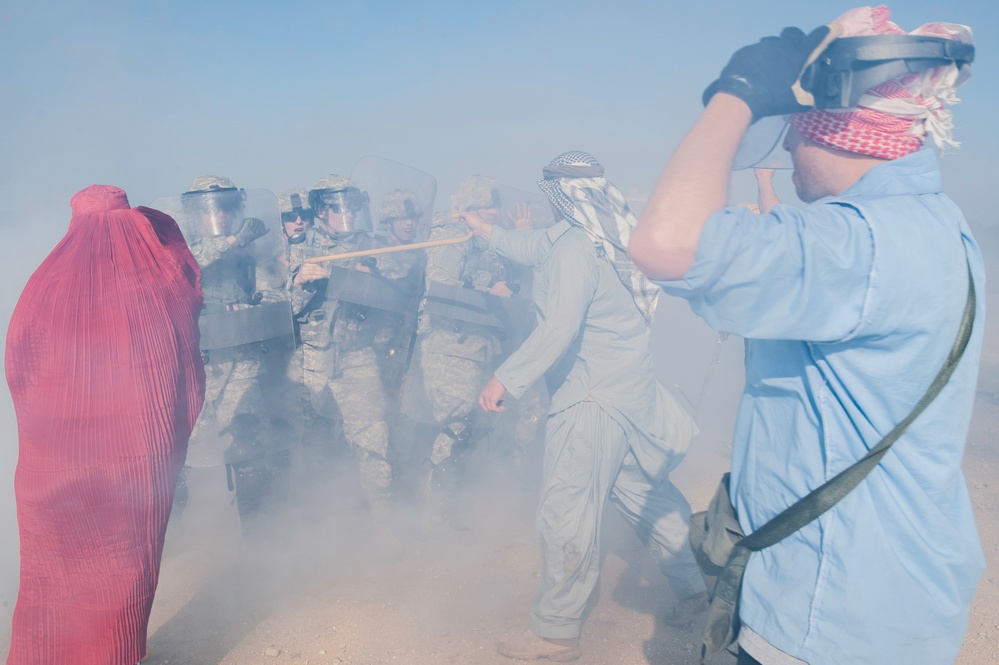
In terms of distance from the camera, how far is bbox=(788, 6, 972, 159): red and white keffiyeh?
3.99 feet

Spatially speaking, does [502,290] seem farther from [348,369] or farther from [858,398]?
[858,398]

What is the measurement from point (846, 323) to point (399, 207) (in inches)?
197

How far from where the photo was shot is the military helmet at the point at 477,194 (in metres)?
6.23

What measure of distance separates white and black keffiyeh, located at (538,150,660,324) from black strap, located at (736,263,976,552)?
235 cm

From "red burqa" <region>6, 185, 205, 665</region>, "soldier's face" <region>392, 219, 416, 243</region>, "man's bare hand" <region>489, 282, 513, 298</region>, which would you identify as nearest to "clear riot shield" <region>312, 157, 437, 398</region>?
"soldier's face" <region>392, 219, 416, 243</region>

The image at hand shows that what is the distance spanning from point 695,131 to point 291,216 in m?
5.09

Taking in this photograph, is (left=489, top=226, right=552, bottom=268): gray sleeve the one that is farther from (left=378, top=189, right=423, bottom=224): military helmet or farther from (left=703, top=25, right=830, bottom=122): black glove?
(left=703, top=25, right=830, bottom=122): black glove

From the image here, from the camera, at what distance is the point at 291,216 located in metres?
5.62

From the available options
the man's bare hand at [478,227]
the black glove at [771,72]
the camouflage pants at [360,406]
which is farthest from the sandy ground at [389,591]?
the black glove at [771,72]

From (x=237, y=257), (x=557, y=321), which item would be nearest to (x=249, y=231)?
(x=237, y=257)

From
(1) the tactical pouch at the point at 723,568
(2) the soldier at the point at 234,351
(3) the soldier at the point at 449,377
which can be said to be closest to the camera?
(1) the tactical pouch at the point at 723,568

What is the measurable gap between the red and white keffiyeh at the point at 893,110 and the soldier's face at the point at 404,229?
4.70 m

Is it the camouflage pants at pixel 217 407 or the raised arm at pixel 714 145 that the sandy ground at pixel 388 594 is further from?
the raised arm at pixel 714 145

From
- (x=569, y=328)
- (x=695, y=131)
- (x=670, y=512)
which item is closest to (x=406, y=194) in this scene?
(x=569, y=328)
